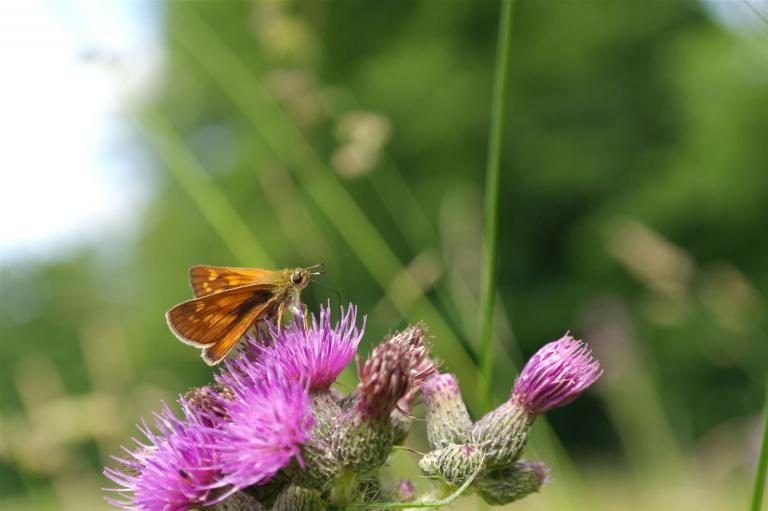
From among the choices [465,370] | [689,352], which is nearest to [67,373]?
[689,352]

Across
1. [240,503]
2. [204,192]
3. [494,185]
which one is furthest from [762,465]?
[204,192]

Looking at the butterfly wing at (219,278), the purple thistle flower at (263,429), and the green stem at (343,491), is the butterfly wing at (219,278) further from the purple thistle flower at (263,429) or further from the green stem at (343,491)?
the green stem at (343,491)

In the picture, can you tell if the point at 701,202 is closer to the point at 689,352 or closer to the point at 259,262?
the point at 689,352

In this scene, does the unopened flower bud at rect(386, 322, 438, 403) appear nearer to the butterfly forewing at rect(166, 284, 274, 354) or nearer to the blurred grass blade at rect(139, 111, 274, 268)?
the butterfly forewing at rect(166, 284, 274, 354)

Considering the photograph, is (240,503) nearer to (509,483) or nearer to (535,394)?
(509,483)

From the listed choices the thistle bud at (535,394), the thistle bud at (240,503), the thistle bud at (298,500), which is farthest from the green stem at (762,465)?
the thistle bud at (240,503)
